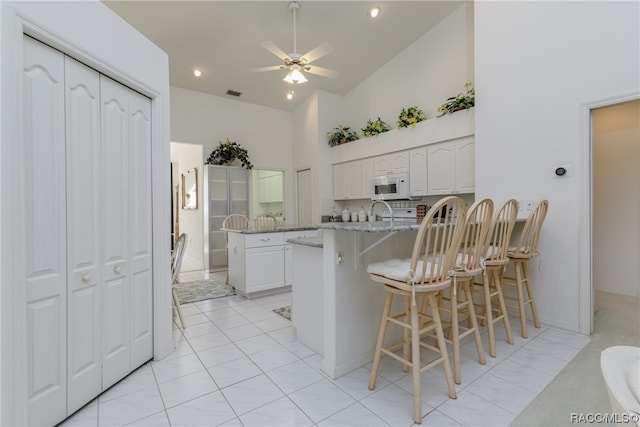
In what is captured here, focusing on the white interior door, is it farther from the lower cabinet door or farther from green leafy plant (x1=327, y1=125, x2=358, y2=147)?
the lower cabinet door

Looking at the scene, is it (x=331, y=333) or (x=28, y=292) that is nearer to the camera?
(x=28, y=292)

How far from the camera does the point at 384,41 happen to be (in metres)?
4.82

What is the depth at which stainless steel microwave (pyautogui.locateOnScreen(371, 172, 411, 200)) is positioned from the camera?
455 cm

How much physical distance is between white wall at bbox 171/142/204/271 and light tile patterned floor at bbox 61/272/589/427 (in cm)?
372

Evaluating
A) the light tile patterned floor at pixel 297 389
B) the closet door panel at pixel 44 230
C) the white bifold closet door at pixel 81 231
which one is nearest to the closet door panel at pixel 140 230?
the white bifold closet door at pixel 81 231

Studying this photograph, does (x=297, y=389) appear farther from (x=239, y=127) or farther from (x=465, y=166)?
(x=239, y=127)

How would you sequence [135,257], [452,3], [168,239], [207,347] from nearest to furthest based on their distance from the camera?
1. [135,257]
2. [168,239]
3. [207,347]
4. [452,3]

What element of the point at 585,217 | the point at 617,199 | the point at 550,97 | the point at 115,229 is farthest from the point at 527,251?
the point at 115,229

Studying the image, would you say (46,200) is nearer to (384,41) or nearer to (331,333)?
Result: (331,333)

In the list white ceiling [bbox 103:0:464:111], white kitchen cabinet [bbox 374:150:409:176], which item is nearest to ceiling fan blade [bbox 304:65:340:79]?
white ceiling [bbox 103:0:464:111]

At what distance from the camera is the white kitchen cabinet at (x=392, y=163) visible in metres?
4.72

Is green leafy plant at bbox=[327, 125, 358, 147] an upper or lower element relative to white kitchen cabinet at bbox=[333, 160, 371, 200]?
upper

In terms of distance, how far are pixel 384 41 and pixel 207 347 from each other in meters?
4.99

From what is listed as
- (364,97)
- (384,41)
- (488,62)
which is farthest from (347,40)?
(488,62)
